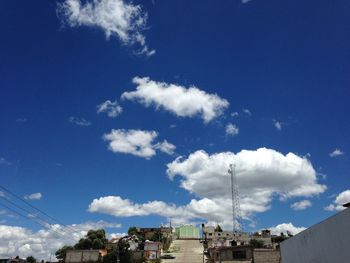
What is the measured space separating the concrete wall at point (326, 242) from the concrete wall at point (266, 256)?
39020 millimetres

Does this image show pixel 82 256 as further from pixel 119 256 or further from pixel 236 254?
pixel 236 254

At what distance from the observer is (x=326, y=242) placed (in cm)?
2294

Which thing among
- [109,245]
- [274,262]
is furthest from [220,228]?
[274,262]

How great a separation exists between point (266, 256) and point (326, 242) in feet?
160

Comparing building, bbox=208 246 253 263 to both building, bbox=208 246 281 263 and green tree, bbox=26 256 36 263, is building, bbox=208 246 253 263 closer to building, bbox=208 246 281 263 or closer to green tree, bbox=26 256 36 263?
building, bbox=208 246 281 263

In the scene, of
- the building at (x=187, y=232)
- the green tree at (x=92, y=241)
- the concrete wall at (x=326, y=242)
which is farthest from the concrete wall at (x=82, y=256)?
the building at (x=187, y=232)

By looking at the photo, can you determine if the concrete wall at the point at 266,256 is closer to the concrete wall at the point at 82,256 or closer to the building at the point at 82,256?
the building at the point at 82,256

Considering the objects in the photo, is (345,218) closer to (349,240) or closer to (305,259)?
(349,240)

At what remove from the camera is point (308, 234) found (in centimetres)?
2677

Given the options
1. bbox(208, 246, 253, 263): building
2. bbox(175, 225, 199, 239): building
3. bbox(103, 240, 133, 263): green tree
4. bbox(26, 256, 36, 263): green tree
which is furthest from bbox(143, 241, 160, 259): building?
bbox(175, 225, 199, 239): building

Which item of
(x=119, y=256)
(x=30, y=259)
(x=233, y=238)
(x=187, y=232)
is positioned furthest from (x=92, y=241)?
(x=187, y=232)

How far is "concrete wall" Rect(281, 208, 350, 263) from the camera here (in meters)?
20.0

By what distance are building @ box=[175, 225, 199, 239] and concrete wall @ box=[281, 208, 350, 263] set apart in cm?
12017

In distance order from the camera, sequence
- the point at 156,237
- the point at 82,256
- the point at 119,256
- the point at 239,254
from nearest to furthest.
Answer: the point at 239,254, the point at 119,256, the point at 82,256, the point at 156,237
